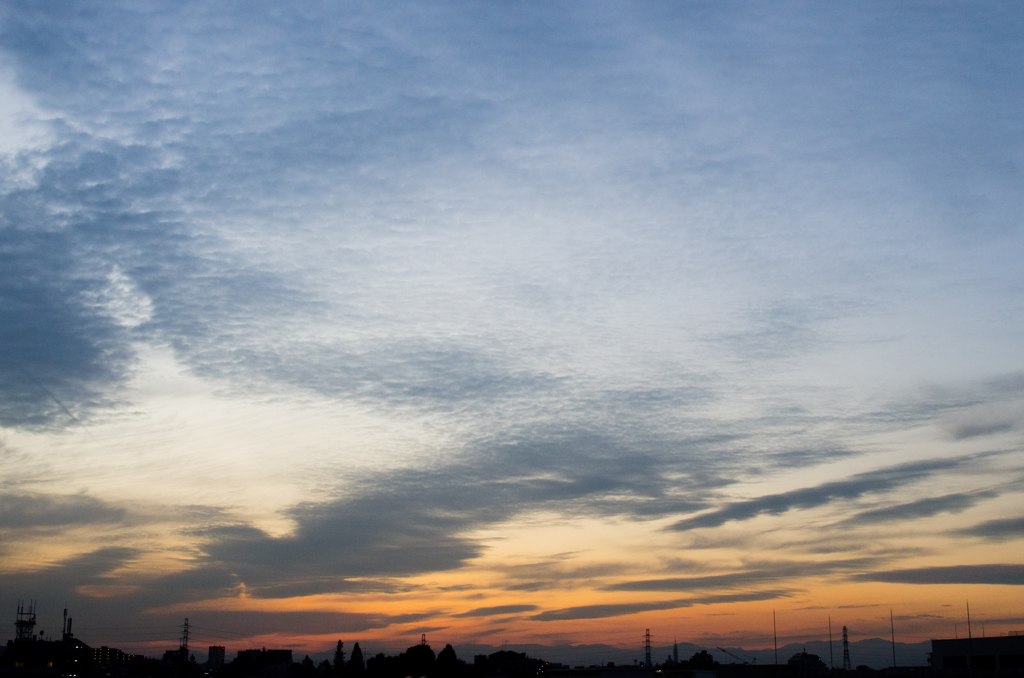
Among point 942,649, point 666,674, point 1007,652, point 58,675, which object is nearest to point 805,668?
point 666,674

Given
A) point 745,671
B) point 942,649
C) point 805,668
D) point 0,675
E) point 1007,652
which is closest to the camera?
point 1007,652

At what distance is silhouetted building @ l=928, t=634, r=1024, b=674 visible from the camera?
391 ft

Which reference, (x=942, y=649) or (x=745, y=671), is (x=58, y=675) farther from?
(x=942, y=649)

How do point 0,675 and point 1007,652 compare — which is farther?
point 0,675

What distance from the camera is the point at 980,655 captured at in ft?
407

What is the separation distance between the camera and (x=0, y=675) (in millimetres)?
182000

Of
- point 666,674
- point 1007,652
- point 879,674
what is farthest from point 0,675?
point 1007,652

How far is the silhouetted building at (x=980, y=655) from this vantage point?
119 metres

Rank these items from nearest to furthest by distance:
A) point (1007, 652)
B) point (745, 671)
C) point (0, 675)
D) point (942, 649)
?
1. point (1007, 652)
2. point (942, 649)
3. point (745, 671)
4. point (0, 675)

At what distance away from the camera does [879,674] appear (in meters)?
123

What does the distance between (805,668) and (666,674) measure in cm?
3317

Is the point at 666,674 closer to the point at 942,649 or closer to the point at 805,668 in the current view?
the point at 805,668

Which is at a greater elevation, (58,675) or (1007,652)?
(1007,652)

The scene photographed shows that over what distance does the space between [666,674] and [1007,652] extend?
278 ft
